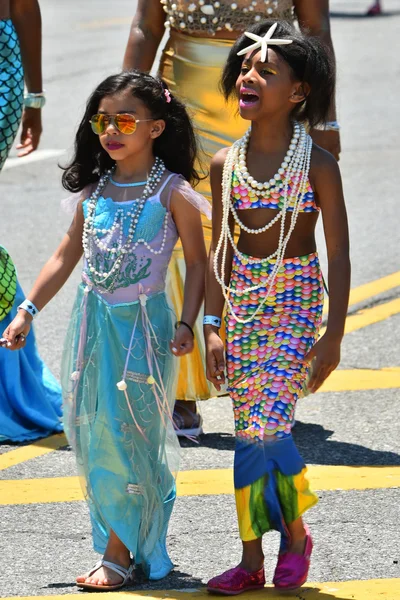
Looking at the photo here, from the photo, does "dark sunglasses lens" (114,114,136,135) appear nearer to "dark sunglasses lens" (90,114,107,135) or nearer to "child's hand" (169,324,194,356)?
"dark sunglasses lens" (90,114,107,135)

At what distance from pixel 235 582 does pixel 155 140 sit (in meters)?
1.39

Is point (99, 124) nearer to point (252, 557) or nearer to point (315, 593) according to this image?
point (252, 557)

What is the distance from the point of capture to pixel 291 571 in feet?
12.6

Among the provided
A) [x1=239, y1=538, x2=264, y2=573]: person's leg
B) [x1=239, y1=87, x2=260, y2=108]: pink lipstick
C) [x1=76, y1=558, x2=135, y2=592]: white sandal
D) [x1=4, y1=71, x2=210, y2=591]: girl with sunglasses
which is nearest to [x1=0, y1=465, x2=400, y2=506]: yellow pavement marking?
[x1=4, y1=71, x2=210, y2=591]: girl with sunglasses

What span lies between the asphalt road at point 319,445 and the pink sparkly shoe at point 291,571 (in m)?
0.07

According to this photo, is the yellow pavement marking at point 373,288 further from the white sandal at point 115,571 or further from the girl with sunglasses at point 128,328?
the white sandal at point 115,571

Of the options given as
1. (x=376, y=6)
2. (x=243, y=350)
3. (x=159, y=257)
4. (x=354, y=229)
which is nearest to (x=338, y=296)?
(x=243, y=350)

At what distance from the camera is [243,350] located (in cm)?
395

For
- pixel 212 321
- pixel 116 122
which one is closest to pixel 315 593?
pixel 212 321

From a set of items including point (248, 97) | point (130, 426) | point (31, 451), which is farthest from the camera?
point (31, 451)

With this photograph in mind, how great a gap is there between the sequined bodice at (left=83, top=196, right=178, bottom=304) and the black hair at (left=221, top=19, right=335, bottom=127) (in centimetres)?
52

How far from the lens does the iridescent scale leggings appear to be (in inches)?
152

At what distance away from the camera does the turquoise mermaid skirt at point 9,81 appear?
546 cm

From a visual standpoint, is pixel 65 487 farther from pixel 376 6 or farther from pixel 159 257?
pixel 376 6
